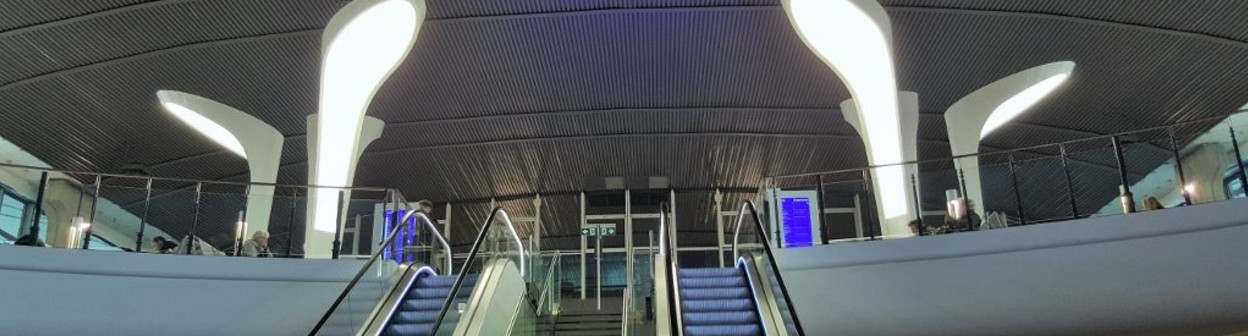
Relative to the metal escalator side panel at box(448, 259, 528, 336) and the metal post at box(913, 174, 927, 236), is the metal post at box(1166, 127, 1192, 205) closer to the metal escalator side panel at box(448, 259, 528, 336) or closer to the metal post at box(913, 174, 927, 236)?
the metal post at box(913, 174, 927, 236)

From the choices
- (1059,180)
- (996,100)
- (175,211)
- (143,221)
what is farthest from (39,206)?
(996,100)

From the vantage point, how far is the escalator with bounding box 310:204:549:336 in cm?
799

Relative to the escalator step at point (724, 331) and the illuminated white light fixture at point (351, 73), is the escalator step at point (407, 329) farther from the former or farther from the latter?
the illuminated white light fixture at point (351, 73)

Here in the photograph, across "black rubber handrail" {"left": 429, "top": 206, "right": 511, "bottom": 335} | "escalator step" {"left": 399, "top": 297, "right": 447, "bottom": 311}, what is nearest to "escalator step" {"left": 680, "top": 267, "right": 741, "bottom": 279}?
"black rubber handrail" {"left": 429, "top": 206, "right": 511, "bottom": 335}

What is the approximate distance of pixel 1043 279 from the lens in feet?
30.5

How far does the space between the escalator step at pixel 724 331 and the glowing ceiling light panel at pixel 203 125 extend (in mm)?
11324

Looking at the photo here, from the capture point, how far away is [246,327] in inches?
388

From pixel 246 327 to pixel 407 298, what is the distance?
5.97 feet

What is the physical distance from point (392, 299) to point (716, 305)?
307 cm

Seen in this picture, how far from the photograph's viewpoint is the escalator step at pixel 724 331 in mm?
8273

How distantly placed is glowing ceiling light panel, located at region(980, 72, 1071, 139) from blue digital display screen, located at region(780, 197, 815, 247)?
21.1ft

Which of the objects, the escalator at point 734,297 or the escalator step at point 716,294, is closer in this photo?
the escalator at point 734,297

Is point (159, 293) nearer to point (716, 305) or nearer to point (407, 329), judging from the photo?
point (407, 329)

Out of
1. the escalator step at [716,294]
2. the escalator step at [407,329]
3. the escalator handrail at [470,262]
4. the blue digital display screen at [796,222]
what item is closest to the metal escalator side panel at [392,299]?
the escalator step at [407,329]
